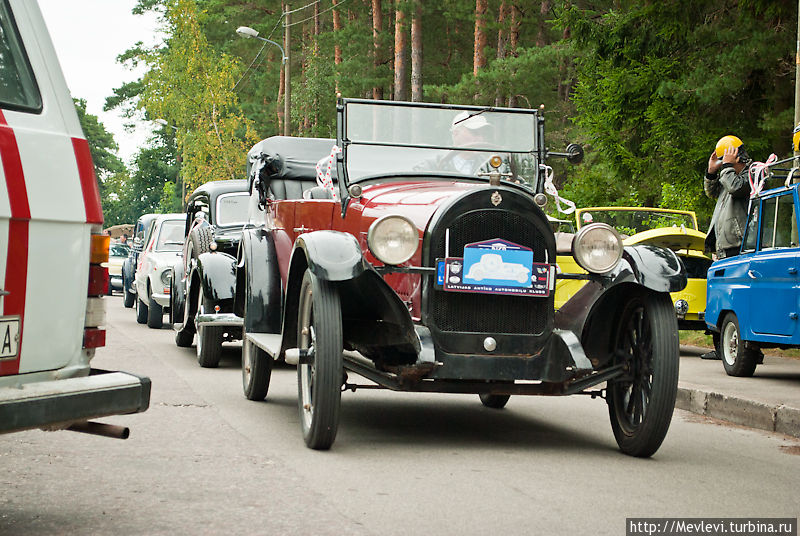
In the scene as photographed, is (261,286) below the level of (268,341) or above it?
above

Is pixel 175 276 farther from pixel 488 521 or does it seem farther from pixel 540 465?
pixel 488 521

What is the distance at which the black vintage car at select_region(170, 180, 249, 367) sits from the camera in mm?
11867

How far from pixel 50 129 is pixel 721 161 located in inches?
412

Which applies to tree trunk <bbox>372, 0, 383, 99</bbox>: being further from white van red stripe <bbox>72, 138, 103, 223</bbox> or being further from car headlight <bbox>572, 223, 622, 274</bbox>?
white van red stripe <bbox>72, 138, 103, 223</bbox>

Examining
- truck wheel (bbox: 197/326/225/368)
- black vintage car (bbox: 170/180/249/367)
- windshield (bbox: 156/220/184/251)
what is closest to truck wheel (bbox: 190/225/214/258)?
black vintage car (bbox: 170/180/249/367)

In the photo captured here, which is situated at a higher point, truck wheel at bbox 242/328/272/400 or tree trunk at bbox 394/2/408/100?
tree trunk at bbox 394/2/408/100

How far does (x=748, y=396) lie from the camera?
941 cm

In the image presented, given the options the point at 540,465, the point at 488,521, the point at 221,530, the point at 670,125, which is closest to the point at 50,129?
the point at 221,530

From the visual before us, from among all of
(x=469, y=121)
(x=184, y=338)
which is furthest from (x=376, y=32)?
(x=469, y=121)

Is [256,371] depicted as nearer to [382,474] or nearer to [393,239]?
[393,239]

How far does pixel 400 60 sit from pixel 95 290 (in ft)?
107

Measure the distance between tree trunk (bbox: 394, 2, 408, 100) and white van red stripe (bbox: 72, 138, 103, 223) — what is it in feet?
104

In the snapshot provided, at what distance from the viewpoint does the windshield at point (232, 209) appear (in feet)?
46.7

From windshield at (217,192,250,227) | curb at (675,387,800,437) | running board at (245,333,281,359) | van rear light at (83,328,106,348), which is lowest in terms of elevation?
curb at (675,387,800,437)
